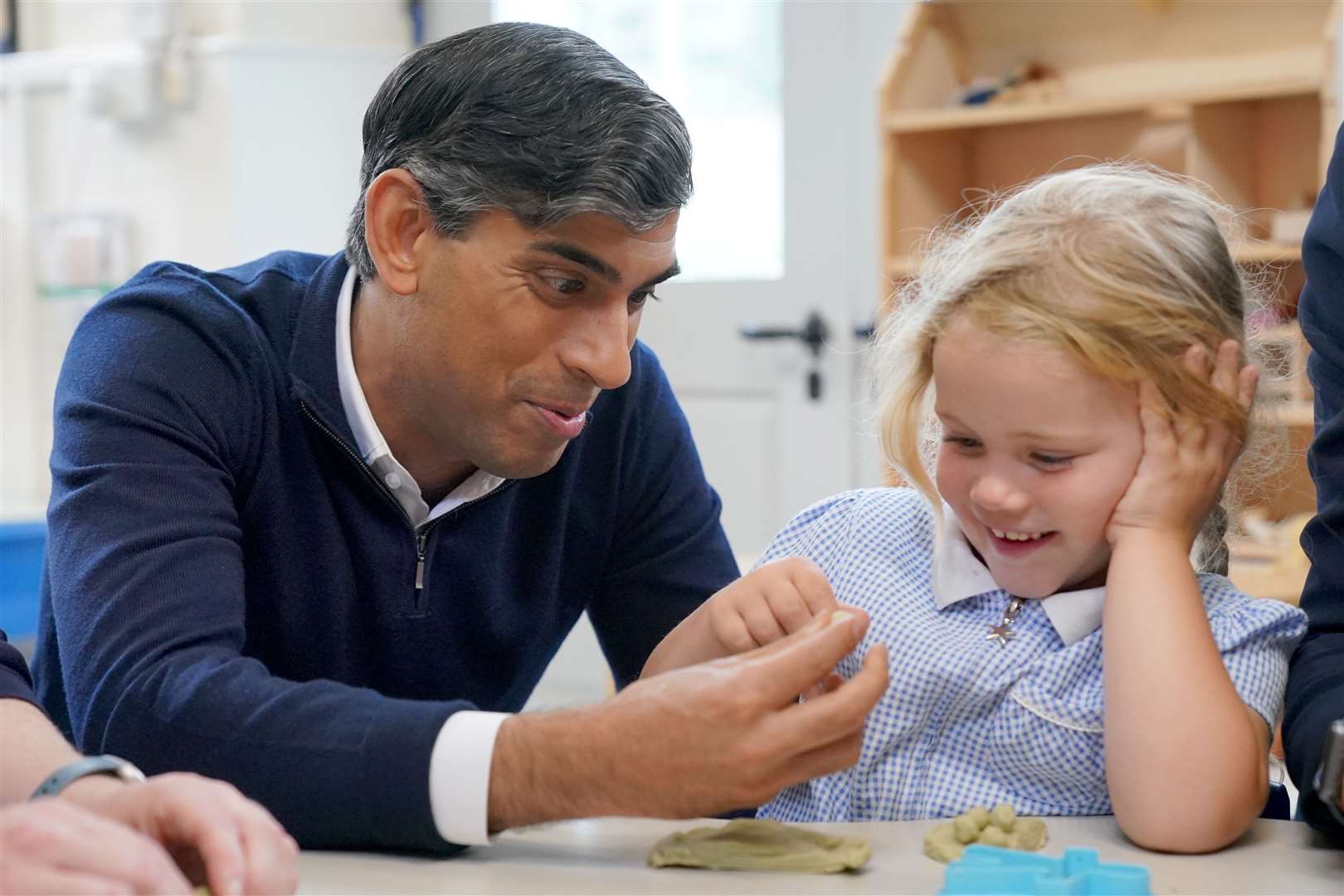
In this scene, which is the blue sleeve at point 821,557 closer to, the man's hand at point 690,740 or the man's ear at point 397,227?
the man's hand at point 690,740

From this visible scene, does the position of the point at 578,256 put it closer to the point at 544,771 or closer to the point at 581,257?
the point at 581,257

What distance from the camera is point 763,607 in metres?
1.18

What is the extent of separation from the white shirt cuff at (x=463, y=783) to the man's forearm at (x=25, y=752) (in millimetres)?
253

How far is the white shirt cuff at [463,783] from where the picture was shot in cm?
96

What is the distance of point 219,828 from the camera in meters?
0.83

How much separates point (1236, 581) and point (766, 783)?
1659mm

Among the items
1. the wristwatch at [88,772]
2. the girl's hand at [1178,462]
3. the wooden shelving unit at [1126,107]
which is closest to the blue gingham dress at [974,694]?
the girl's hand at [1178,462]

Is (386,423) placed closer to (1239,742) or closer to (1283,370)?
(1239,742)

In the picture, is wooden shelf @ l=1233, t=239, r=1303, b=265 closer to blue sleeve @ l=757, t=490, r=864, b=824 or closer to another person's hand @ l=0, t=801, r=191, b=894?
blue sleeve @ l=757, t=490, r=864, b=824

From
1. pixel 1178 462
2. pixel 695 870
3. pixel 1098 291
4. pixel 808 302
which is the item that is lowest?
pixel 695 870

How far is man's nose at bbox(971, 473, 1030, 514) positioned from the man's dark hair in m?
0.37

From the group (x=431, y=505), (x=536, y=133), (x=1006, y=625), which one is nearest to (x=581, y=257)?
(x=536, y=133)

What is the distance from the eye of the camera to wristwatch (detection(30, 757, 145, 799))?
921mm

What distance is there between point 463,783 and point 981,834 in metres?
0.34
